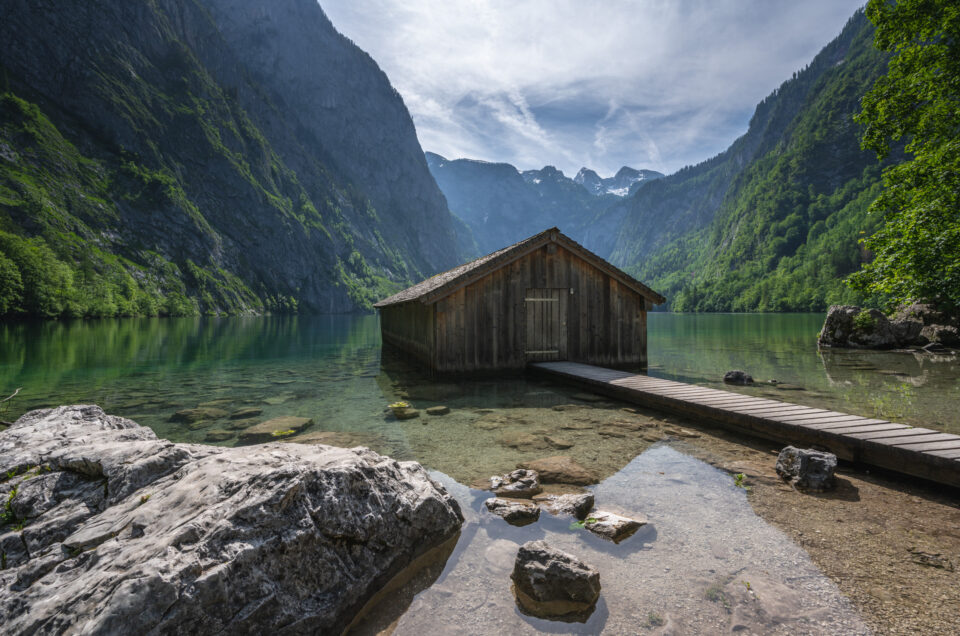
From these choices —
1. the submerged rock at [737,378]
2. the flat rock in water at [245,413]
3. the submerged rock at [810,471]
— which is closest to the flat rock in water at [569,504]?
the submerged rock at [810,471]

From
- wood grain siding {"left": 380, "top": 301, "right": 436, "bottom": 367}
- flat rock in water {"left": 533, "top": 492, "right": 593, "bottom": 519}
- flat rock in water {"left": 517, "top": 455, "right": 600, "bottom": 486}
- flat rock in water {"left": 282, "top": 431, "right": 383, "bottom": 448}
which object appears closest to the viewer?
flat rock in water {"left": 533, "top": 492, "right": 593, "bottom": 519}

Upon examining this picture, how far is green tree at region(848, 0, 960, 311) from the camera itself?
10492mm

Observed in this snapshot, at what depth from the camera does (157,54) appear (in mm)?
101500

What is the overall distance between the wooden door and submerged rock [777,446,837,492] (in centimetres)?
895

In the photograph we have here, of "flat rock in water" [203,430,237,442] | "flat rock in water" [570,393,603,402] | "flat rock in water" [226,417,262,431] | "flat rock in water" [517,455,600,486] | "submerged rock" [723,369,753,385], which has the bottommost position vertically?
"flat rock in water" [203,430,237,442]

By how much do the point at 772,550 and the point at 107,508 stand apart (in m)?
5.57

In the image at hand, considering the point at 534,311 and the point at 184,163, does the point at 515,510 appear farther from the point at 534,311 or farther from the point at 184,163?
the point at 184,163

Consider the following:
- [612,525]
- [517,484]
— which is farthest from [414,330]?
[612,525]

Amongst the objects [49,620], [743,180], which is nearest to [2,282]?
[49,620]

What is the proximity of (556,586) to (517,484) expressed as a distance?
201 cm

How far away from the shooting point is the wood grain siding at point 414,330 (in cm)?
1359

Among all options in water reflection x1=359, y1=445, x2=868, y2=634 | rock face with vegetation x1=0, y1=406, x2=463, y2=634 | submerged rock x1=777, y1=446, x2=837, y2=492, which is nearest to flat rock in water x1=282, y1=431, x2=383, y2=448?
water reflection x1=359, y1=445, x2=868, y2=634

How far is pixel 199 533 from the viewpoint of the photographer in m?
2.50

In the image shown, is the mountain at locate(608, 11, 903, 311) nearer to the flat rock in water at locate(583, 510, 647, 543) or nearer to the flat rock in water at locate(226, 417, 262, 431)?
the flat rock in water at locate(583, 510, 647, 543)
